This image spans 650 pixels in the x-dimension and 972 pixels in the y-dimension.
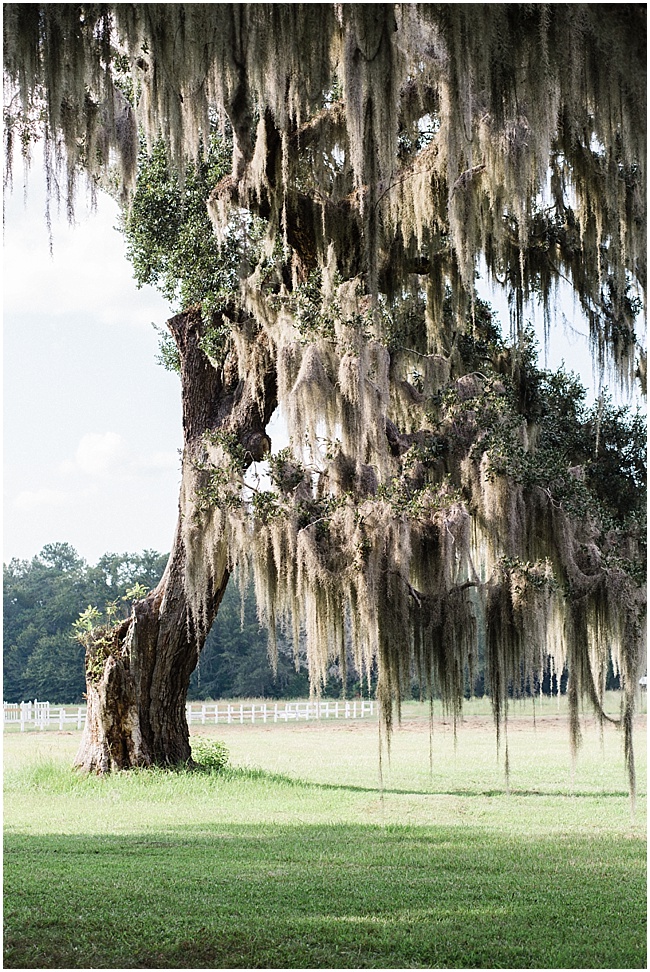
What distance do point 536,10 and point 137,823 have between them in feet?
23.1

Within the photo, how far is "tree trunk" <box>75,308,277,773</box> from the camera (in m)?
10.8

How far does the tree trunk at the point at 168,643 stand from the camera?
10758 millimetres

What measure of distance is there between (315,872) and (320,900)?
2.82 feet

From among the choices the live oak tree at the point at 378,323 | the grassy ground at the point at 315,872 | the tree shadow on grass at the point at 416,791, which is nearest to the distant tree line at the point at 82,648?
the tree shadow on grass at the point at 416,791

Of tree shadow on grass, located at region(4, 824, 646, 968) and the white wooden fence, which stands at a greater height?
tree shadow on grass, located at region(4, 824, 646, 968)

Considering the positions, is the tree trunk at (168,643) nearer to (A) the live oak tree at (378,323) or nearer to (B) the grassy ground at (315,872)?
(A) the live oak tree at (378,323)

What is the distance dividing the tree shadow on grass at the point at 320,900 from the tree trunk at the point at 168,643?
108 inches

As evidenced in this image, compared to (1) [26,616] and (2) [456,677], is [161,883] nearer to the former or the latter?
(2) [456,677]

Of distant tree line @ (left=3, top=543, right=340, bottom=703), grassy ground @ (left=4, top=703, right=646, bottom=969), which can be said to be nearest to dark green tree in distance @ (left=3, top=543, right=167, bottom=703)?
distant tree line @ (left=3, top=543, right=340, bottom=703)

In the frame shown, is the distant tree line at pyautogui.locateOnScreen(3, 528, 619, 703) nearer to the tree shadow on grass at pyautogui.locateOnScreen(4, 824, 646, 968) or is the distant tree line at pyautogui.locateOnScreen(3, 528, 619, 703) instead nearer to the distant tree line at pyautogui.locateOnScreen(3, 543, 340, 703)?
the distant tree line at pyautogui.locateOnScreen(3, 543, 340, 703)

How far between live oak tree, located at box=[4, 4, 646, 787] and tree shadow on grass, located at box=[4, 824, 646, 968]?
123 centimetres

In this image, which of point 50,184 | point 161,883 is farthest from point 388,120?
point 161,883

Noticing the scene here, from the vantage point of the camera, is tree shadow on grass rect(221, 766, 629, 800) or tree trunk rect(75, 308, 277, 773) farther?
tree shadow on grass rect(221, 766, 629, 800)

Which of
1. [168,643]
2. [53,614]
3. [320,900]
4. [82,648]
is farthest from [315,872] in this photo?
[53,614]
